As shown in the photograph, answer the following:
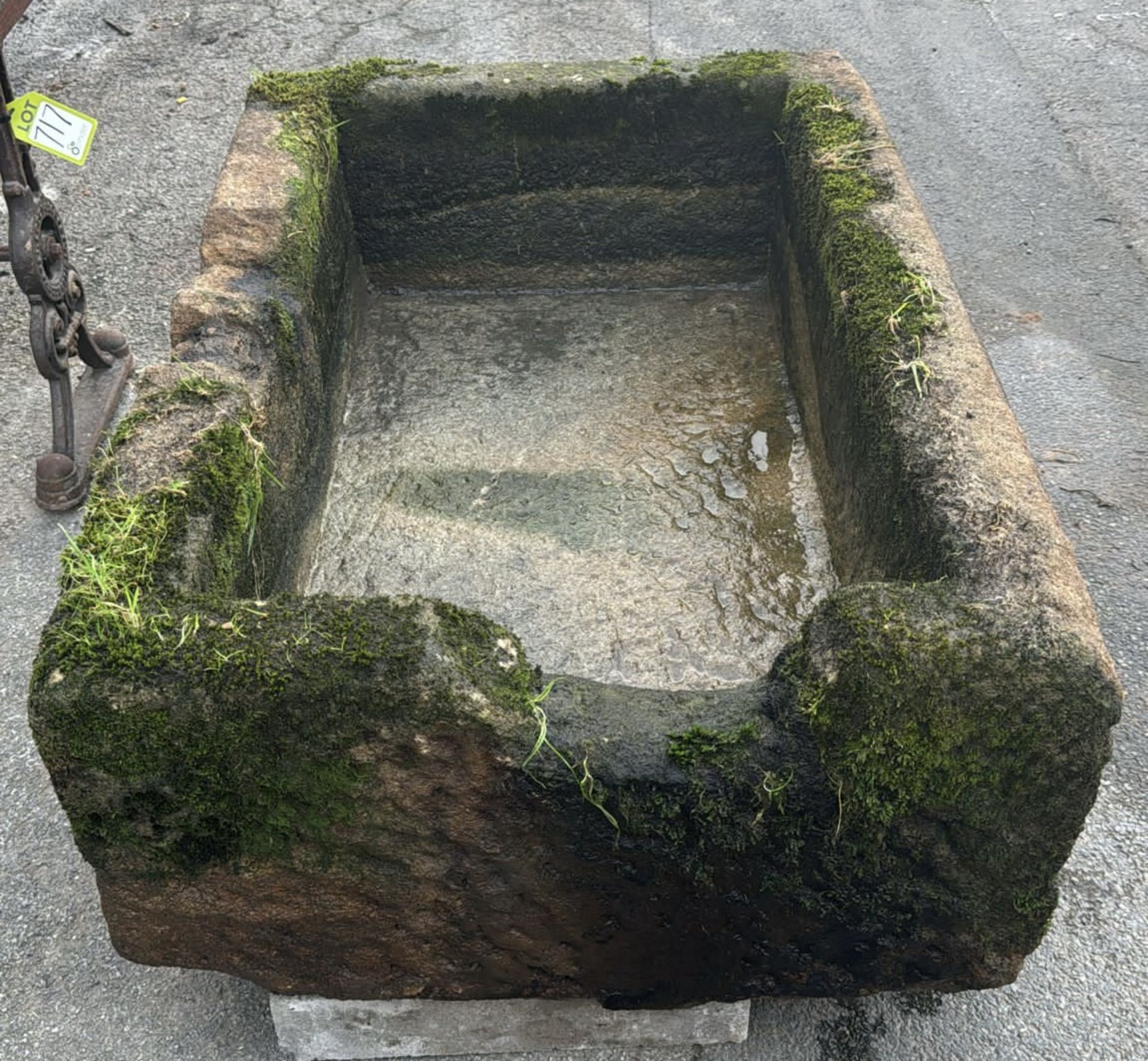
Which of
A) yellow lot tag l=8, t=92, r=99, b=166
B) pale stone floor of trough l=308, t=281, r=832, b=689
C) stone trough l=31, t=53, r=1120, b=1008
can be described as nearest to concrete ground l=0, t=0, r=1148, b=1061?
stone trough l=31, t=53, r=1120, b=1008

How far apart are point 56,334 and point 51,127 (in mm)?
669

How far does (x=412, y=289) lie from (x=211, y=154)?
2.62 m

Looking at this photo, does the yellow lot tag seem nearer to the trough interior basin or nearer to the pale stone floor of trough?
the trough interior basin

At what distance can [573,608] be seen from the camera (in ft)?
9.37

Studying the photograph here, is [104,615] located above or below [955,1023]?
above

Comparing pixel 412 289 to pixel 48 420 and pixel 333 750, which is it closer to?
pixel 48 420

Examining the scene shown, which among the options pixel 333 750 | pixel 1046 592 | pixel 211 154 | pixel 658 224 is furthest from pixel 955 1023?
pixel 211 154

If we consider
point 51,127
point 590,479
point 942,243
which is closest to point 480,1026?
point 590,479

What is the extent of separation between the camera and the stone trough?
184cm

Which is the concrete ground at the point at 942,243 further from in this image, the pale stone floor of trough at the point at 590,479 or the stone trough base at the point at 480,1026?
the pale stone floor of trough at the point at 590,479

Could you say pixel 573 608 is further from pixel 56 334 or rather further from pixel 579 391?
pixel 56 334

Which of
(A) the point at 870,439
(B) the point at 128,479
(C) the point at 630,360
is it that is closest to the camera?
(B) the point at 128,479

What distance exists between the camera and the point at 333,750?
185 centimetres

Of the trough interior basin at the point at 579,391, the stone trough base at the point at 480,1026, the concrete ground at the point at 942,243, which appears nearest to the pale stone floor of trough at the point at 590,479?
the trough interior basin at the point at 579,391
